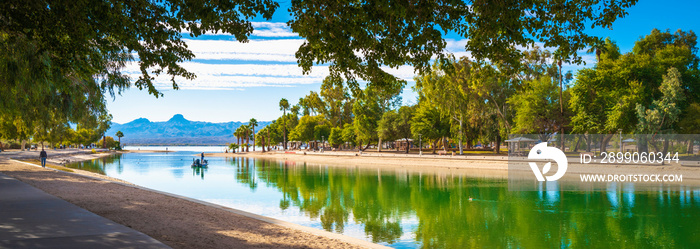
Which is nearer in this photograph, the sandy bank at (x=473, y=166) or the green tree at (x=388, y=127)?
the sandy bank at (x=473, y=166)

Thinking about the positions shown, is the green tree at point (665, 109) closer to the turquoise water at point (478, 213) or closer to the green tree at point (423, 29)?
the turquoise water at point (478, 213)

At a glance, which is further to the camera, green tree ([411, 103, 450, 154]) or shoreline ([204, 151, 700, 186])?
green tree ([411, 103, 450, 154])

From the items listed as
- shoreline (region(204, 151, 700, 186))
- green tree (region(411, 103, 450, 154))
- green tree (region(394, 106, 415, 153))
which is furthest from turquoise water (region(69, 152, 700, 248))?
green tree (region(394, 106, 415, 153))

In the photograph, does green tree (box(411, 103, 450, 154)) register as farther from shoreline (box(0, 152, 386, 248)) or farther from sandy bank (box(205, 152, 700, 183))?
shoreline (box(0, 152, 386, 248))

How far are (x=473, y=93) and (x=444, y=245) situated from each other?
43098 millimetres

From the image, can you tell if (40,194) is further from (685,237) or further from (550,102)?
(550,102)

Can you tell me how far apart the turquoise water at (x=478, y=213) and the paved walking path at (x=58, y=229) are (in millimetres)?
8080

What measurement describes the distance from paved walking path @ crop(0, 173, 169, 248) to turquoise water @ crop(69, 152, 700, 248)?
8.08m

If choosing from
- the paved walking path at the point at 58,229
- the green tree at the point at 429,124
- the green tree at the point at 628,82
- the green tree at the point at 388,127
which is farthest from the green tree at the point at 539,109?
the paved walking path at the point at 58,229

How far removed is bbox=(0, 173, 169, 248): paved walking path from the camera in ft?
24.1

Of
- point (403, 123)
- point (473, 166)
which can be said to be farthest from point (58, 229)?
point (403, 123)

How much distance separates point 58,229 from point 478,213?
1675 cm

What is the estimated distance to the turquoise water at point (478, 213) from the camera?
1524 centimetres

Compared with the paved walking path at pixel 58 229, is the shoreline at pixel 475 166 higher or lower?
lower
